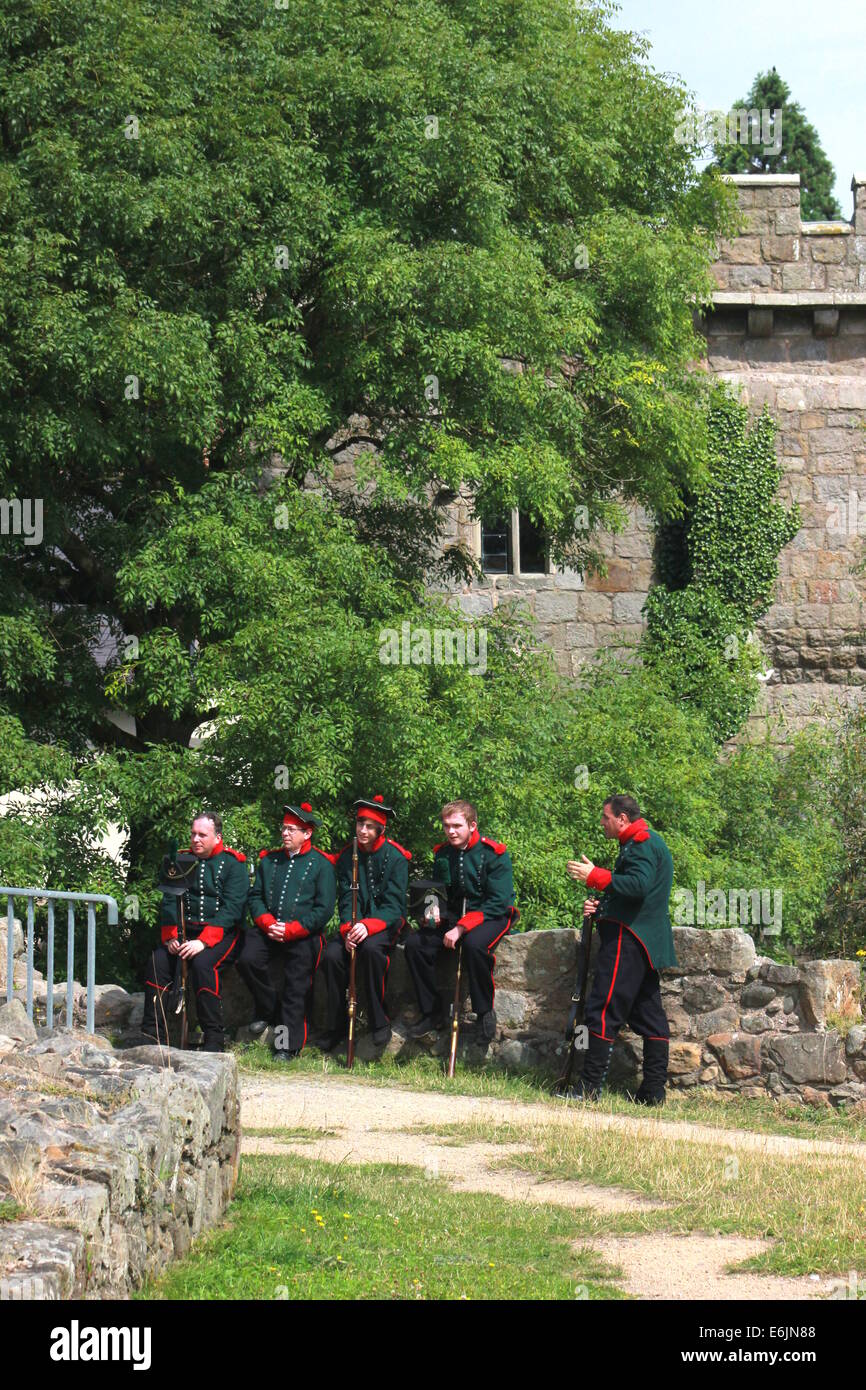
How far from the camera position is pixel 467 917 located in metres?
9.94

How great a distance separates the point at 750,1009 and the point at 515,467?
6.02 meters

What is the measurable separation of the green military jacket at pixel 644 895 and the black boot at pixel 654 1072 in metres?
0.45

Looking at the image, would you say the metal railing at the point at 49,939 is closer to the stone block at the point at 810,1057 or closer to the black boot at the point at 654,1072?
the black boot at the point at 654,1072

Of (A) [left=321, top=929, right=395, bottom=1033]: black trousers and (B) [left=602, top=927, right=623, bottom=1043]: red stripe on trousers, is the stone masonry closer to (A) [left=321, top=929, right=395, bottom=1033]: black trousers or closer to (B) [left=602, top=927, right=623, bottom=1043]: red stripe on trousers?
(A) [left=321, top=929, right=395, bottom=1033]: black trousers

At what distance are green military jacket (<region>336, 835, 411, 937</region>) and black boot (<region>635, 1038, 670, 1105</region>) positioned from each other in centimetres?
184

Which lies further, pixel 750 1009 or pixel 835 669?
pixel 835 669

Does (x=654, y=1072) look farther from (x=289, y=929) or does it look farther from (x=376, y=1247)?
(x=376, y=1247)

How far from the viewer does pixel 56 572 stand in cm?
1484

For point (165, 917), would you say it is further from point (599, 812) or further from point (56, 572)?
point (56, 572)

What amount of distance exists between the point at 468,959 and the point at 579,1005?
2.53 feet

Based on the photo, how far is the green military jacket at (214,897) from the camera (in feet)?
33.4

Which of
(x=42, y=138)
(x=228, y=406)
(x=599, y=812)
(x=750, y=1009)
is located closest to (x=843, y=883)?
(x=599, y=812)
